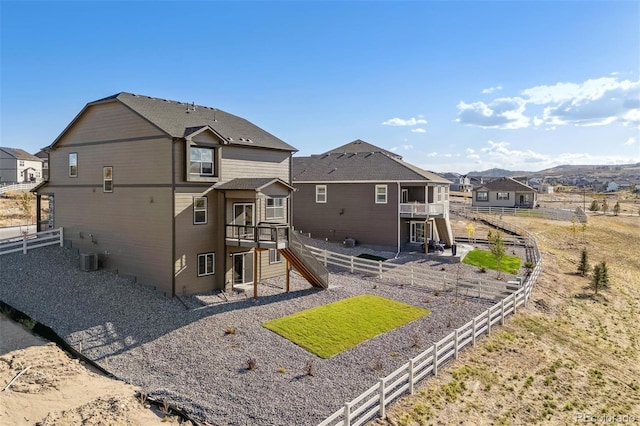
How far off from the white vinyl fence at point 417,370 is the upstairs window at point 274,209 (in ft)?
34.8

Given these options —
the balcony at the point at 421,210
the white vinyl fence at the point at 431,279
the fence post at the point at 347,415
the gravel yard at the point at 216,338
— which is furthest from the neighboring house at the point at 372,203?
the fence post at the point at 347,415

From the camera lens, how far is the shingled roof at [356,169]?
30.2m

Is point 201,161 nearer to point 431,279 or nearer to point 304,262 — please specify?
point 304,262

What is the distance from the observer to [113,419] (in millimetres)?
10648

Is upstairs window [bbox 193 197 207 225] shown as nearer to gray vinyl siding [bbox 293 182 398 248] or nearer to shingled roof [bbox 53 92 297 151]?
shingled roof [bbox 53 92 297 151]

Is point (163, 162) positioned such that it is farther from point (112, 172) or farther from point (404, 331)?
point (404, 331)

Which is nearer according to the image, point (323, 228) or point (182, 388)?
point (182, 388)

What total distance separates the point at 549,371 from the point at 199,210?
15.3 m

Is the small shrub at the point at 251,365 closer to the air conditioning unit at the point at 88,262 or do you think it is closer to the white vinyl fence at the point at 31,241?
the air conditioning unit at the point at 88,262

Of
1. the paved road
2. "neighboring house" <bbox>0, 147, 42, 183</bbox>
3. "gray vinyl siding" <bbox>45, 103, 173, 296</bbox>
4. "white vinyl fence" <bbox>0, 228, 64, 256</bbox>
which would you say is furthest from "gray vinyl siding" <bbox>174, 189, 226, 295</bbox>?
"neighboring house" <bbox>0, 147, 42, 183</bbox>

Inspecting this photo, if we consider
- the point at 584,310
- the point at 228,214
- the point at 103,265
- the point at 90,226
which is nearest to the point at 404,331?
the point at 228,214

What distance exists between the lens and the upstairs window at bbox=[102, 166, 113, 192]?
20859mm

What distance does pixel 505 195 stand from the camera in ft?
199

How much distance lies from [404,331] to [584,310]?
11.9m
